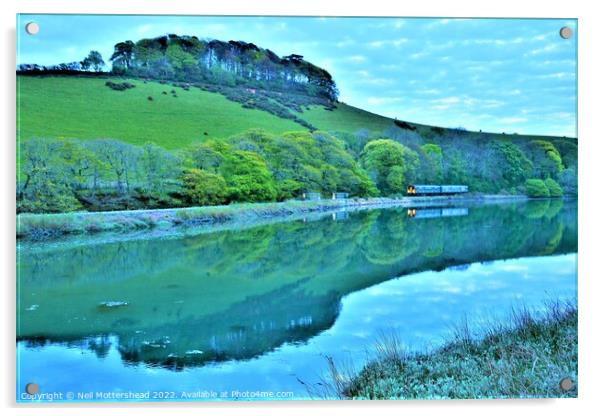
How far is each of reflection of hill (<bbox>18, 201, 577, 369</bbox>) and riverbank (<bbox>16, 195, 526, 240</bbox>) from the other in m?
0.17

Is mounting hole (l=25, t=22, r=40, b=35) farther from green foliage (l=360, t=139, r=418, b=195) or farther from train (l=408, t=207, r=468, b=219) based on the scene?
train (l=408, t=207, r=468, b=219)

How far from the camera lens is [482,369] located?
505cm

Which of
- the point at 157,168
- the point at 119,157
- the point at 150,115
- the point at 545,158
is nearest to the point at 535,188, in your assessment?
the point at 545,158

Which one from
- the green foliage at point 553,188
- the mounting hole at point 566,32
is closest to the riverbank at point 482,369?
the green foliage at point 553,188

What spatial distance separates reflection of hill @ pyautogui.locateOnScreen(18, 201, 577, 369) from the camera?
5676 millimetres

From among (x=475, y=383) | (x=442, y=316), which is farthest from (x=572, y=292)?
(x=475, y=383)

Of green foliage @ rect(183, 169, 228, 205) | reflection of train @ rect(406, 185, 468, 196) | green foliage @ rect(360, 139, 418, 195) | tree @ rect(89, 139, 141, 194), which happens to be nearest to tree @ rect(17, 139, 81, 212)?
tree @ rect(89, 139, 141, 194)

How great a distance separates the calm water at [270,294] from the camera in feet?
17.4

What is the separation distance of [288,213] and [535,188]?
3.51m

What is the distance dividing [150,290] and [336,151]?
3131 millimetres

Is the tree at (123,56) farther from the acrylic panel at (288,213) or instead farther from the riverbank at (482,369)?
the riverbank at (482,369)

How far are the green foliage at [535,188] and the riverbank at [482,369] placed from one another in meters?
2.09
